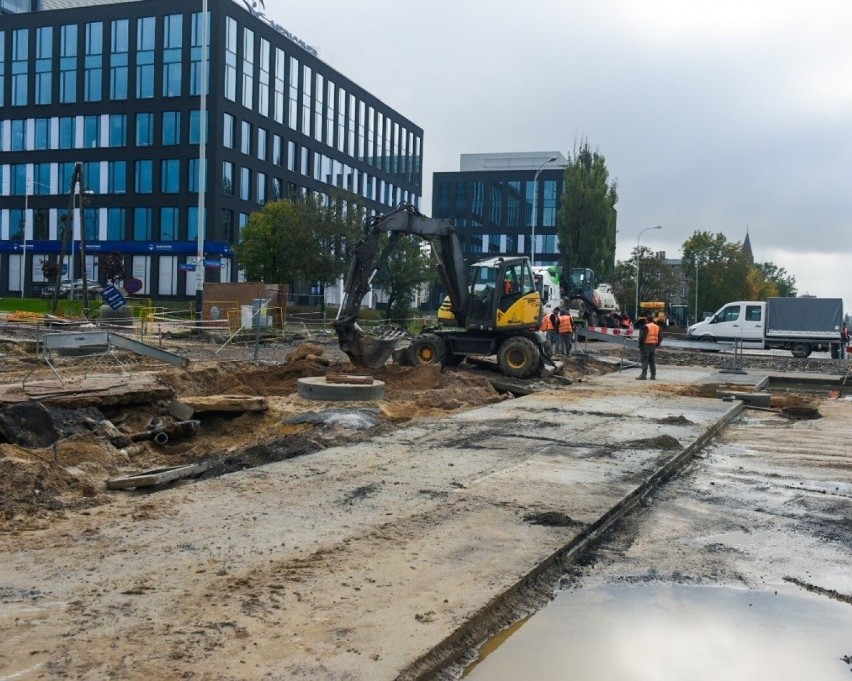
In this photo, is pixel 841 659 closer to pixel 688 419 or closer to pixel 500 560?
pixel 500 560

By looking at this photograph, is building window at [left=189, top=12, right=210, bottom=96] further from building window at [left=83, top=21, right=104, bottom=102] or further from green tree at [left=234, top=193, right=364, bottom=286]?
green tree at [left=234, top=193, right=364, bottom=286]

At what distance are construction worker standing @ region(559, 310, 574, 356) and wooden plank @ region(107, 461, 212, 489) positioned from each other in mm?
20934

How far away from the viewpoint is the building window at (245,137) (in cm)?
5850

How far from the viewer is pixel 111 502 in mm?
7527

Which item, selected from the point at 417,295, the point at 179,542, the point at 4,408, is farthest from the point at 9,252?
the point at 179,542

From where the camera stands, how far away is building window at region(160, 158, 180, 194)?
5806 centimetres

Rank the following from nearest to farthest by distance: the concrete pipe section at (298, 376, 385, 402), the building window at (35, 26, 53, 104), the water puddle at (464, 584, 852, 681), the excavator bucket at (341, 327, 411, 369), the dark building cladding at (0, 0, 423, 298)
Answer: the water puddle at (464, 584, 852, 681), the concrete pipe section at (298, 376, 385, 402), the excavator bucket at (341, 327, 411, 369), the dark building cladding at (0, 0, 423, 298), the building window at (35, 26, 53, 104)

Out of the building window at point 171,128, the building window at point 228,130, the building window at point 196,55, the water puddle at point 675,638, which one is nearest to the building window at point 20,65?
the building window at point 171,128

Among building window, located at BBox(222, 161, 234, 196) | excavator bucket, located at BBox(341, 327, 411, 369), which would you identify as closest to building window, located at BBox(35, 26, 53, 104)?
building window, located at BBox(222, 161, 234, 196)

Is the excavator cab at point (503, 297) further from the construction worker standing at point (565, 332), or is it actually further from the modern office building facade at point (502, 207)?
the modern office building facade at point (502, 207)

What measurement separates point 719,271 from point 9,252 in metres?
56.5

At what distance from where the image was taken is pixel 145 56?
5819 centimetres

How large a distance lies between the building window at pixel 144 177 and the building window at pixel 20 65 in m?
10.5

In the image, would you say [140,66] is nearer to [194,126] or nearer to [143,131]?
[143,131]
